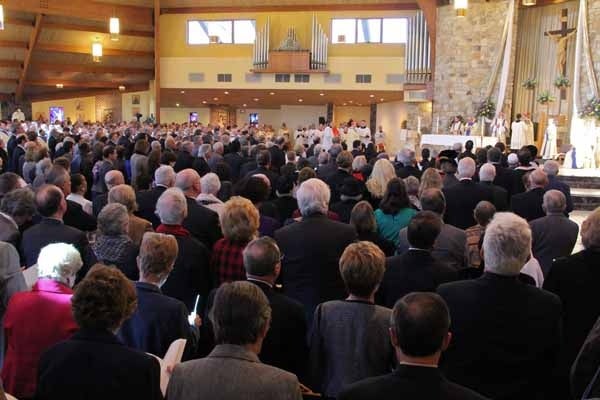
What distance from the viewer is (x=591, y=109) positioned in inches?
619

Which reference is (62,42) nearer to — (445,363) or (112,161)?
(112,161)

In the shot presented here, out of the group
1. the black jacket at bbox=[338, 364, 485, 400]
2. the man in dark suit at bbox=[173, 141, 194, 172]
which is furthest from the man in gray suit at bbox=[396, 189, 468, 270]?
the man in dark suit at bbox=[173, 141, 194, 172]

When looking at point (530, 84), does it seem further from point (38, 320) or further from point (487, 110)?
point (38, 320)

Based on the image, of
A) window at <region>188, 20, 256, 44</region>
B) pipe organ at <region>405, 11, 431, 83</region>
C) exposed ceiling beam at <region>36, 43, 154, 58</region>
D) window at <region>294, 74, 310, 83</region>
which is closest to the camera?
exposed ceiling beam at <region>36, 43, 154, 58</region>

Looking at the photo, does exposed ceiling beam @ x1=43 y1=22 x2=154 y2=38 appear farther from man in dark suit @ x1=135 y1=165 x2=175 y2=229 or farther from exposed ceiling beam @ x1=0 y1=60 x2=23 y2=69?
man in dark suit @ x1=135 y1=165 x2=175 y2=229

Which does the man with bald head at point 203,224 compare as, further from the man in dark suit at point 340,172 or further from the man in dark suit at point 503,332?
the man in dark suit at point 503,332

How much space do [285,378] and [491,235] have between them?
123cm

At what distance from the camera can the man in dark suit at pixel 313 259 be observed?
11.9ft

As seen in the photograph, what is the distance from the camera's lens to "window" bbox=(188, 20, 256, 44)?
22.7m

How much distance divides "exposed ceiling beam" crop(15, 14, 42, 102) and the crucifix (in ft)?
46.8

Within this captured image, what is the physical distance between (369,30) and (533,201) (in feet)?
55.1

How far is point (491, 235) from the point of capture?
9.12ft

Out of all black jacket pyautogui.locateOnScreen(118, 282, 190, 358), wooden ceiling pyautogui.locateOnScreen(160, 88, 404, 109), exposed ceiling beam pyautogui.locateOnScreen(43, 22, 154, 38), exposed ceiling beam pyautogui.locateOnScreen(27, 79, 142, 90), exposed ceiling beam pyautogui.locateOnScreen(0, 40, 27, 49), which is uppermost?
exposed ceiling beam pyautogui.locateOnScreen(43, 22, 154, 38)

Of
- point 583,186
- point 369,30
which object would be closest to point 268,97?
point 369,30
